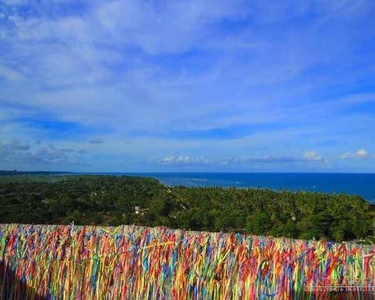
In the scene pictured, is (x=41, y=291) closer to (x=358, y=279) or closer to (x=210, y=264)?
(x=210, y=264)

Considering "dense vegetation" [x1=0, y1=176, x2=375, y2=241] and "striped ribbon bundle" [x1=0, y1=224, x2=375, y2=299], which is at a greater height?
"striped ribbon bundle" [x1=0, y1=224, x2=375, y2=299]

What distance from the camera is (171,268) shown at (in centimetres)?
328

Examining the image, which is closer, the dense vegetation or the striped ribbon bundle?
the striped ribbon bundle

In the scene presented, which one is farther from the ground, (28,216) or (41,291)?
(41,291)

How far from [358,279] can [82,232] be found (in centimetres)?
282

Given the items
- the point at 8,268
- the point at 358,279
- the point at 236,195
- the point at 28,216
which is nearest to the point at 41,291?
the point at 8,268

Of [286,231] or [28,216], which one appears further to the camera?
[28,216]

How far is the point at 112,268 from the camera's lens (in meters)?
3.41

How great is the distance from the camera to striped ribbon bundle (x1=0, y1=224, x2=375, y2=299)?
2.89 m

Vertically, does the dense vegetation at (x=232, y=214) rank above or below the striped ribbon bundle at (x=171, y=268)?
below

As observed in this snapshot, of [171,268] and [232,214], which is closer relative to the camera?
[171,268]

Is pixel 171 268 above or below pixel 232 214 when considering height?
above

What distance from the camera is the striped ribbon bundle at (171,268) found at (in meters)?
2.89

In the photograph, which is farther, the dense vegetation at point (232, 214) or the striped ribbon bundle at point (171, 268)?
the dense vegetation at point (232, 214)
